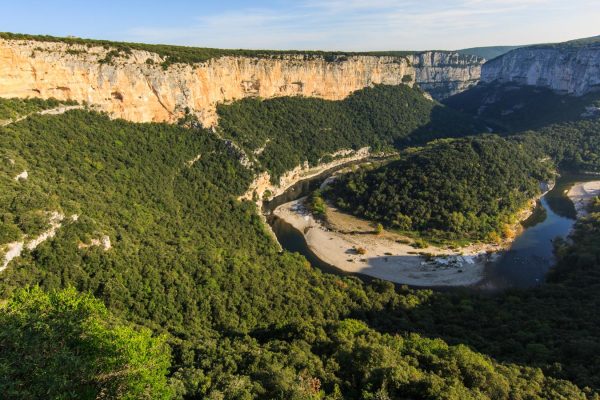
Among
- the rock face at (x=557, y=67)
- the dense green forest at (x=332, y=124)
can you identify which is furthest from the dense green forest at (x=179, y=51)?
the rock face at (x=557, y=67)

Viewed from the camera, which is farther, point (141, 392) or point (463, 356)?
point (463, 356)

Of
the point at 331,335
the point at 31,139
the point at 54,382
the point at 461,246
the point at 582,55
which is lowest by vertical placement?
the point at 461,246

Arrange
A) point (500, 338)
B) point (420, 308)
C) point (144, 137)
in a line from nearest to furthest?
point (500, 338) → point (420, 308) → point (144, 137)

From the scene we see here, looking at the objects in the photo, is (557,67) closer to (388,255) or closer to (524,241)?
(524,241)

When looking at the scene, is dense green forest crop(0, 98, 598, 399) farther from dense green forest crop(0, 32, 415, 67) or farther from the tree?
dense green forest crop(0, 32, 415, 67)

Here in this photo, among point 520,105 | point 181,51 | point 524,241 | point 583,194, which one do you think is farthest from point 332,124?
point 520,105

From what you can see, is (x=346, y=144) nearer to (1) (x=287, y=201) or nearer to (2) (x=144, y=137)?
(1) (x=287, y=201)

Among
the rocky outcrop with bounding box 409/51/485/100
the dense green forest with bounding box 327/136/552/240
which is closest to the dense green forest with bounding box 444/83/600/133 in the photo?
the rocky outcrop with bounding box 409/51/485/100

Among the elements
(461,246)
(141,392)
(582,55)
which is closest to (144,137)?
(141,392)
